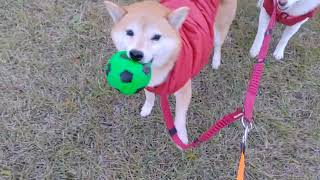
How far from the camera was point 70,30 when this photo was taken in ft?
8.80

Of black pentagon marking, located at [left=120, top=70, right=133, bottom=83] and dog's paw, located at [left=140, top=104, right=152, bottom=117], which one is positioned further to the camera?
dog's paw, located at [left=140, top=104, right=152, bottom=117]

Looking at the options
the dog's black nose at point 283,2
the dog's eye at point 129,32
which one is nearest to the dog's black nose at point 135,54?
the dog's eye at point 129,32

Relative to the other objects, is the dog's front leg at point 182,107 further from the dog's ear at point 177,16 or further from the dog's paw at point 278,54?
the dog's paw at point 278,54

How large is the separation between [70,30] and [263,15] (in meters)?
1.25

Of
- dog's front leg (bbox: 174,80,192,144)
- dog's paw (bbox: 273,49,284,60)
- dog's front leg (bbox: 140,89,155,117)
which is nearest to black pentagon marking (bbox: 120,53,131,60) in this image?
dog's front leg (bbox: 174,80,192,144)

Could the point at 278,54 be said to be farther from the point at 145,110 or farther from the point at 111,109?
the point at 111,109

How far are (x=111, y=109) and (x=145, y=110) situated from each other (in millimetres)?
204

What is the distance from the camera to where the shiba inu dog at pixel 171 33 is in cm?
154

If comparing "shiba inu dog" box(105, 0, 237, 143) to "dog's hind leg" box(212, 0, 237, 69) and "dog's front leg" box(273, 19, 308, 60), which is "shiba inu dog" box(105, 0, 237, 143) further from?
"dog's front leg" box(273, 19, 308, 60)

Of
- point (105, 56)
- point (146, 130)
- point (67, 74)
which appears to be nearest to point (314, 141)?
→ point (146, 130)

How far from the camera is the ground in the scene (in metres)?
2.15

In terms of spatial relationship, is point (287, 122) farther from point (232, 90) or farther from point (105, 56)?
point (105, 56)

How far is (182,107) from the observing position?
1984mm

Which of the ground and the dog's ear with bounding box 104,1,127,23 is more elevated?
the dog's ear with bounding box 104,1,127,23
